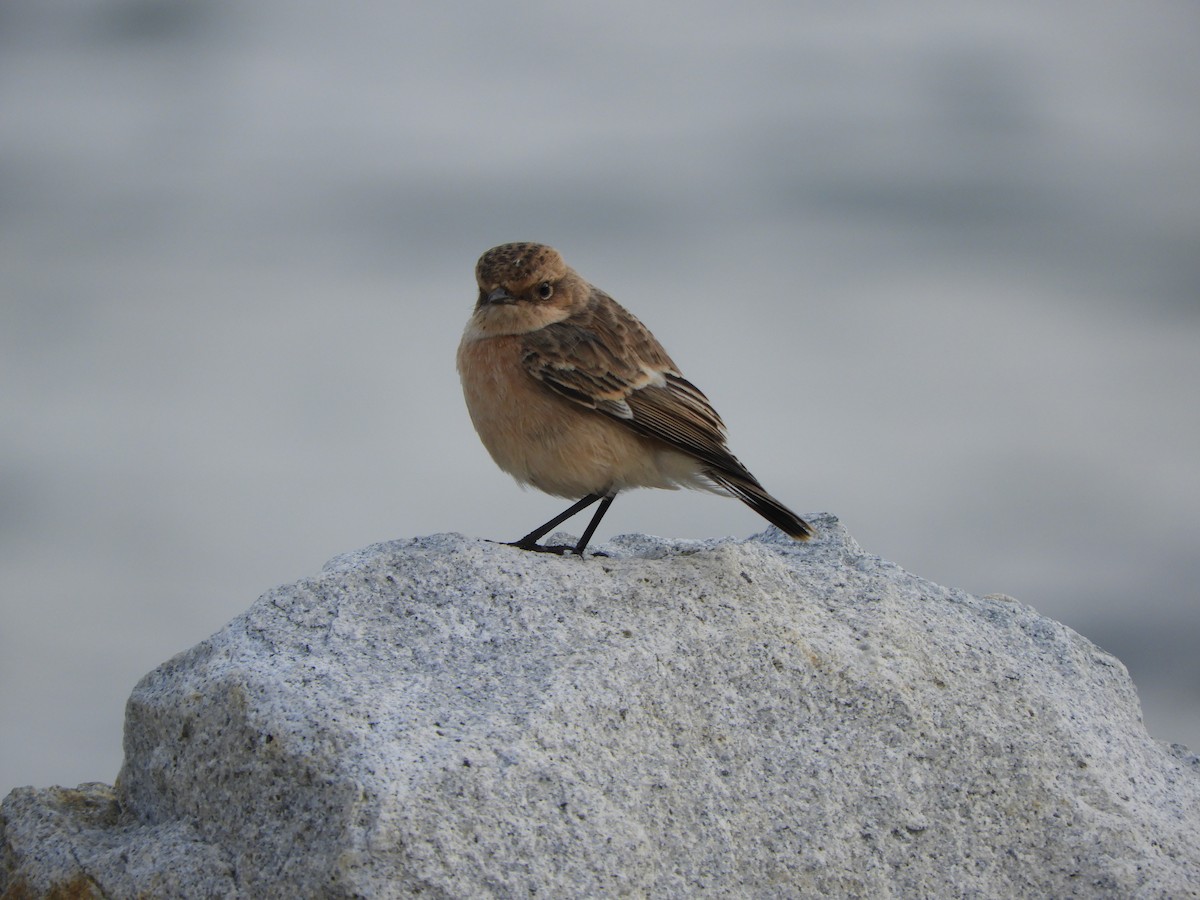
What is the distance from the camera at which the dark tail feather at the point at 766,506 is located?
241 inches

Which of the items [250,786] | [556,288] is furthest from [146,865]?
[556,288]

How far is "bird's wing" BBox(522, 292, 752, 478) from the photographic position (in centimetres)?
Answer: 634

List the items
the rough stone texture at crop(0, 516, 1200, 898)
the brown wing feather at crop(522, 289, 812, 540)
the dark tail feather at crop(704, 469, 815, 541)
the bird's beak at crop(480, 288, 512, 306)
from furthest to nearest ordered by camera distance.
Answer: the bird's beak at crop(480, 288, 512, 306), the brown wing feather at crop(522, 289, 812, 540), the dark tail feather at crop(704, 469, 815, 541), the rough stone texture at crop(0, 516, 1200, 898)

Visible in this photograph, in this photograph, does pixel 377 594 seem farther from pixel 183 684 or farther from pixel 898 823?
pixel 898 823

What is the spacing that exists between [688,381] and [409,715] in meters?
2.86

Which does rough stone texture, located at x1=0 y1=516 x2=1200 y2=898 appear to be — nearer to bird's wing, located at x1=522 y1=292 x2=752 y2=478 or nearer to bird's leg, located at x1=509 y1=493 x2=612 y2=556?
bird's leg, located at x1=509 y1=493 x2=612 y2=556

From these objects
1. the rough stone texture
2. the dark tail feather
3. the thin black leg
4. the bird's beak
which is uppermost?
the bird's beak

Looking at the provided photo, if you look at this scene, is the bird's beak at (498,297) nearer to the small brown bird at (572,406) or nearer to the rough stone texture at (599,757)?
the small brown bird at (572,406)

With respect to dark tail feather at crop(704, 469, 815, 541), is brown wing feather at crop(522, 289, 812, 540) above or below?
above

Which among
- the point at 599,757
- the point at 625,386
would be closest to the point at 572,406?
the point at 625,386

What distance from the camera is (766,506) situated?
6191 mm

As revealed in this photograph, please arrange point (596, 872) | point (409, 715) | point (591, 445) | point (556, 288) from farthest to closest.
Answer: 1. point (556, 288)
2. point (591, 445)
3. point (409, 715)
4. point (596, 872)

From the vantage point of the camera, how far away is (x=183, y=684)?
15.3 feet

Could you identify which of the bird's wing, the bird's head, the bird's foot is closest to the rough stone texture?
the bird's foot
